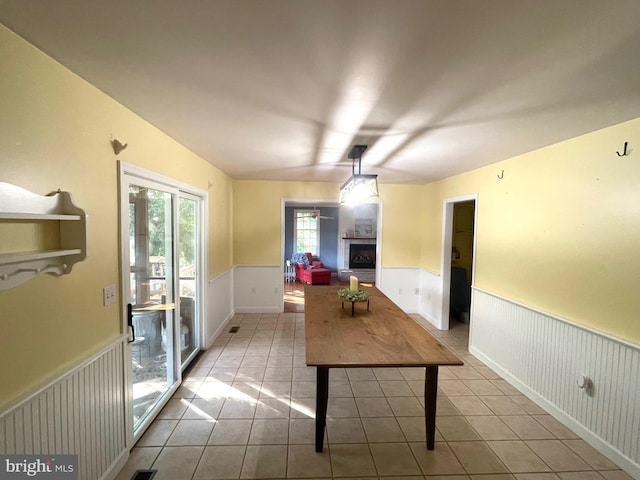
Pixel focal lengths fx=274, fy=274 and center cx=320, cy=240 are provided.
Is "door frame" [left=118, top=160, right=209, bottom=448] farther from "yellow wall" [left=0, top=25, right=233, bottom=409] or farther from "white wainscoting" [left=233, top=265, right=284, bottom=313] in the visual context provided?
"white wainscoting" [left=233, top=265, right=284, bottom=313]

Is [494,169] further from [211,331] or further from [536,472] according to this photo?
[211,331]

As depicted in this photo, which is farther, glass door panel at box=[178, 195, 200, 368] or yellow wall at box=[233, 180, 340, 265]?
yellow wall at box=[233, 180, 340, 265]

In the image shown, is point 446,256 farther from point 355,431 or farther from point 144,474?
point 144,474

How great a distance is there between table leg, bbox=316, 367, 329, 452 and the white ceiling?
174 cm

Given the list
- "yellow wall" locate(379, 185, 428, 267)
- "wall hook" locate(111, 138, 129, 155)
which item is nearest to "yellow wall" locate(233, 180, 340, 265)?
"yellow wall" locate(379, 185, 428, 267)

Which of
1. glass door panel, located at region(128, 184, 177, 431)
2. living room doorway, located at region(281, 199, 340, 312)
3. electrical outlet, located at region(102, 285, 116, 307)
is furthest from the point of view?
living room doorway, located at region(281, 199, 340, 312)

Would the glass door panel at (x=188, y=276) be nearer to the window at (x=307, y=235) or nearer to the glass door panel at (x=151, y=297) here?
the glass door panel at (x=151, y=297)

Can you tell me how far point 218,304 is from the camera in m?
3.93

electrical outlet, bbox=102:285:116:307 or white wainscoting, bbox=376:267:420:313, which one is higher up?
electrical outlet, bbox=102:285:116:307

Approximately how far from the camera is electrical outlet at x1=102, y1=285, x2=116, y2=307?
163cm

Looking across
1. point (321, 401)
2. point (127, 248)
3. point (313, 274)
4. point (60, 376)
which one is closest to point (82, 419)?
point (60, 376)

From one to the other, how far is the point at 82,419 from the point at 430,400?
2.09 m

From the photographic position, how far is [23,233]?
45.4 inches

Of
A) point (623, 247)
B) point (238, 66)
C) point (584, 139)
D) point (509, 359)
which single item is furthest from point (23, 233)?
point (509, 359)
